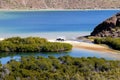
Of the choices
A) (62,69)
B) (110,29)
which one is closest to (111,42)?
(110,29)

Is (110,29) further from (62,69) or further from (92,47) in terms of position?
(62,69)

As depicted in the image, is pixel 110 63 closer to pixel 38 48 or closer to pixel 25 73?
pixel 25 73

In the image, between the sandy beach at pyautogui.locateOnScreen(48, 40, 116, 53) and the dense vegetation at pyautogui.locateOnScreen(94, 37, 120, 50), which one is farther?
the dense vegetation at pyautogui.locateOnScreen(94, 37, 120, 50)

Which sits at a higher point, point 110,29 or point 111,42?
point 111,42

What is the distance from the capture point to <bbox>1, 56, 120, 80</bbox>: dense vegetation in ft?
125

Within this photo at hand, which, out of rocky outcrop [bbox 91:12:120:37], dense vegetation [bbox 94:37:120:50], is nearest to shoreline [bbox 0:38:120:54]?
dense vegetation [bbox 94:37:120:50]

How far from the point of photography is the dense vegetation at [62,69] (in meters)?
38.0

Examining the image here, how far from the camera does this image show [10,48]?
65.4m

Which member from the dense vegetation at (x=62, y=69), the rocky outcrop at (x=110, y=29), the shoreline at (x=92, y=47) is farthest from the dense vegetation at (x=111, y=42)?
the dense vegetation at (x=62, y=69)

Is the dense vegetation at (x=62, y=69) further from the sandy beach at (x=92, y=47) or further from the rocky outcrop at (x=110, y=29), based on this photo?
the rocky outcrop at (x=110, y=29)

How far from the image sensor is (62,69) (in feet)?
137

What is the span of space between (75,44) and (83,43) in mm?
1692

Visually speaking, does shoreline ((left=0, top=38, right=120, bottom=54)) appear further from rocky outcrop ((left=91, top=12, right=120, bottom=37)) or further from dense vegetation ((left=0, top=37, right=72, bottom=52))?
rocky outcrop ((left=91, top=12, right=120, bottom=37))

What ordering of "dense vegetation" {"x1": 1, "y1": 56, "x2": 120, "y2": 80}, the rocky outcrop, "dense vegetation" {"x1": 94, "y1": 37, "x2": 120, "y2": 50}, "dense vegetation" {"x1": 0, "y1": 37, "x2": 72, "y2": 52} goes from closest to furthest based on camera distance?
"dense vegetation" {"x1": 1, "y1": 56, "x2": 120, "y2": 80}
"dense vegetation" {"x1": 0, "y1": 37, "x2": 72, "y2": 52}
"dense vegetation" {"x1": 94, "y1": 37, "x2": 120, "y2": 50}
the rocky outcrop
